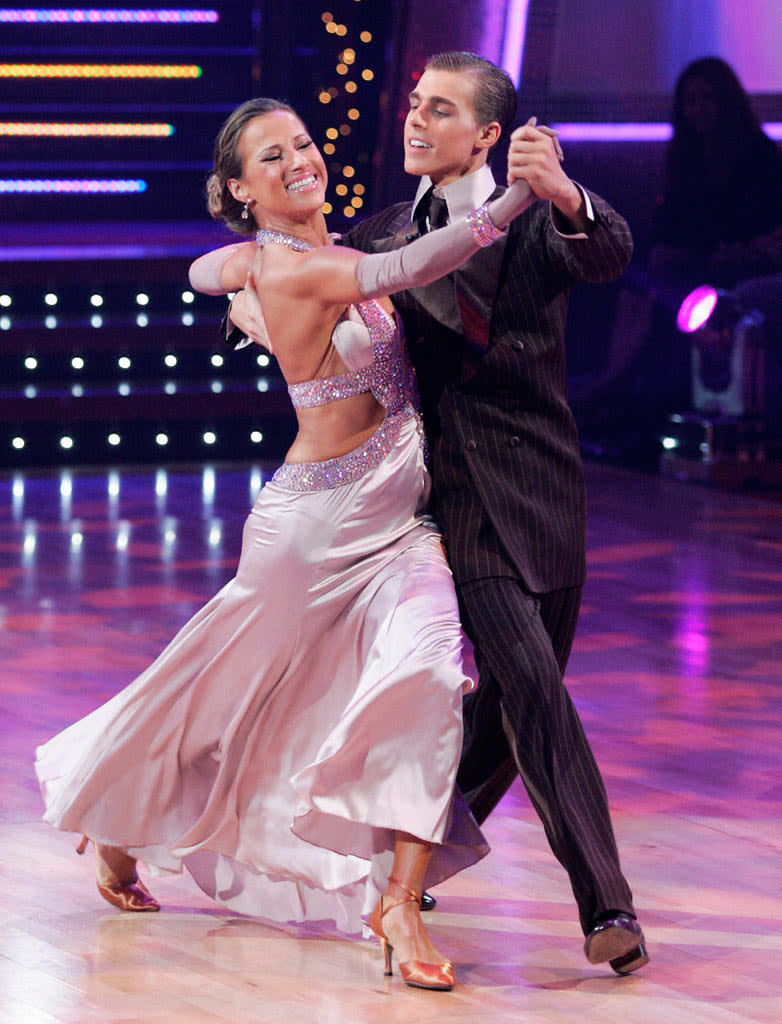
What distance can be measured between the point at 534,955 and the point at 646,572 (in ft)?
12.4

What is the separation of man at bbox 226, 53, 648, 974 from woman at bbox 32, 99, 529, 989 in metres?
0.08

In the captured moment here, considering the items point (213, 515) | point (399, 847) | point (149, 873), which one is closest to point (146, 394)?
point (213, 515)

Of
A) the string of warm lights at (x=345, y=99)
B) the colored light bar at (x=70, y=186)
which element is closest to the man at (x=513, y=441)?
the string of warm lights at (x=345, y=99)

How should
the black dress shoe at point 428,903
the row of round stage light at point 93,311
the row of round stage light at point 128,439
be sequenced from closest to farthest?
the black dress shoe at point 428,903
the row of round stage light at point 128,439
the row of round stage light at point 93,311

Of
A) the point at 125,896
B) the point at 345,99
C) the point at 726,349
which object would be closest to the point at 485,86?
the point at 125,896

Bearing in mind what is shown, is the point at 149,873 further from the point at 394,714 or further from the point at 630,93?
the point at 630,93

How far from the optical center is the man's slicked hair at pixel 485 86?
3.14 metres

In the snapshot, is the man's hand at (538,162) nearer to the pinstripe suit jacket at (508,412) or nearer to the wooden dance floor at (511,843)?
the pinstripe suit jacket at (508,412)

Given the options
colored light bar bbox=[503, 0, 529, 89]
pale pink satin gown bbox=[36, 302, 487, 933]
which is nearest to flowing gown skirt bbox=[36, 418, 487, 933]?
pale pink satin gown bbox=[36, 302, 487, 933]

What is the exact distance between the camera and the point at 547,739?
301 cm

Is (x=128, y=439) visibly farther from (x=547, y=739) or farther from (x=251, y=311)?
(x=547, y=739)

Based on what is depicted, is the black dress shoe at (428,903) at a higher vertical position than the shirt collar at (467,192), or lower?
lower

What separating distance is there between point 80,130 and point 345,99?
1661mm

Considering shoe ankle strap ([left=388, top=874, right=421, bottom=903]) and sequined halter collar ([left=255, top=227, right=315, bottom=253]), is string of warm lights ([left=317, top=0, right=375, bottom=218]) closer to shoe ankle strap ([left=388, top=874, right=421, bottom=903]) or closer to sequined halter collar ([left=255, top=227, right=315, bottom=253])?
sequined halter collar ([left=255, top=227, right=315, bottom=253])
